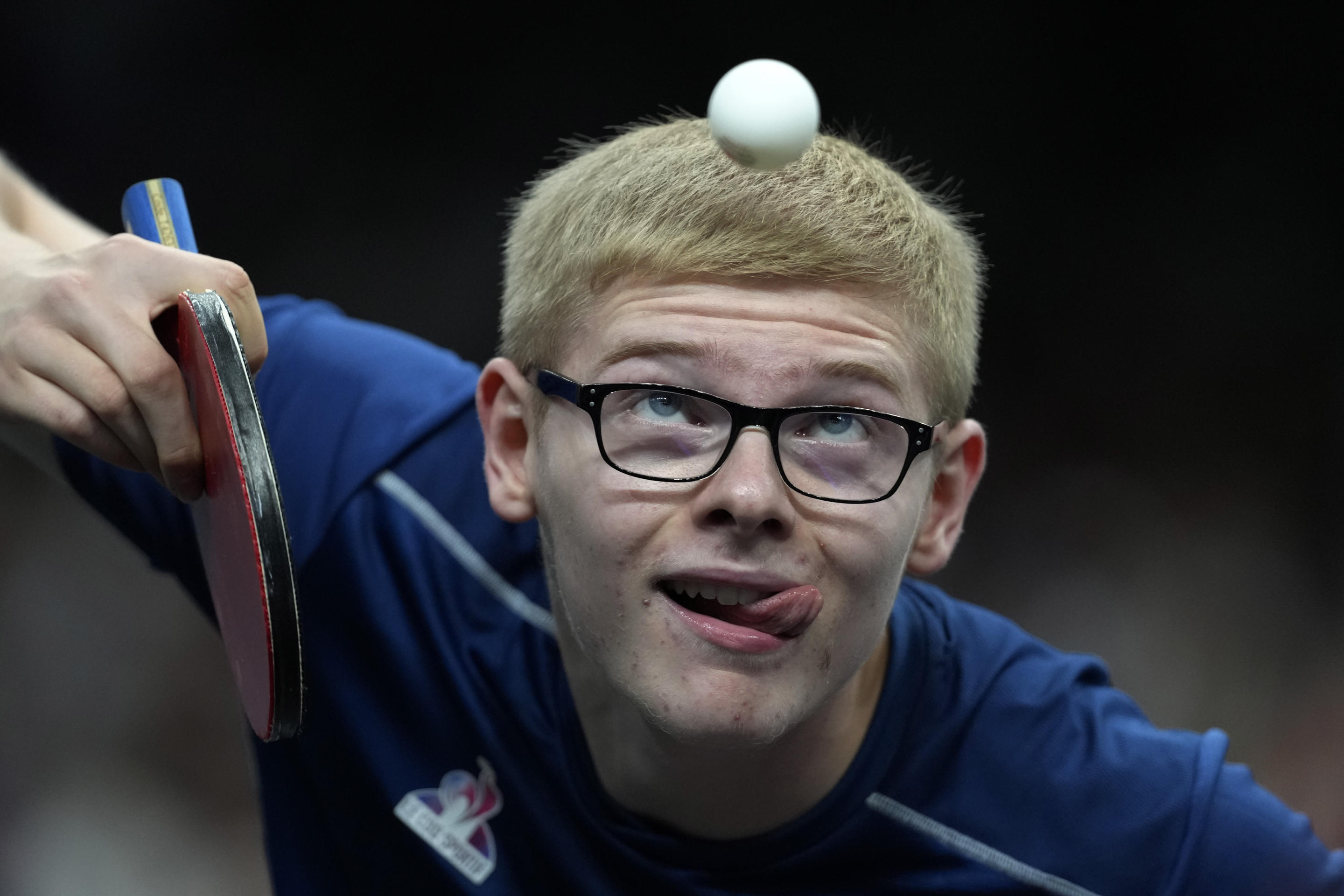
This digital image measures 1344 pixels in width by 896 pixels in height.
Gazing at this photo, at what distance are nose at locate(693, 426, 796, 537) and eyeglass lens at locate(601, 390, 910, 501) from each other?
35 mm

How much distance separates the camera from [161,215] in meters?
2.15

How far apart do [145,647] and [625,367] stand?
4.33 meters

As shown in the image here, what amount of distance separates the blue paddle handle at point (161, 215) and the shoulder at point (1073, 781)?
4.91 feet

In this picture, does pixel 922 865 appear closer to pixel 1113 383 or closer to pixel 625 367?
pixel 625 367

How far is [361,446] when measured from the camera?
8.96ft

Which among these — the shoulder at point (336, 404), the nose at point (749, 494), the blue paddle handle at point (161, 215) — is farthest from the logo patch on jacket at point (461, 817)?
the blue paddle handle at point (161, 215)

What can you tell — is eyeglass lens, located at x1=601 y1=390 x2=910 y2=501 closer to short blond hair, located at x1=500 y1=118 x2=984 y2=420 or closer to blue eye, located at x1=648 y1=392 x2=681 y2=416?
blue eye, located at x1=648 y1=392 x2=681 y2=416

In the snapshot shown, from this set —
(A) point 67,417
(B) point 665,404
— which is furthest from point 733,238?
(A) point 67,417

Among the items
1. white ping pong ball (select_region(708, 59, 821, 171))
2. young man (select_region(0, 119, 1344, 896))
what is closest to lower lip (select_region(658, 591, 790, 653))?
young man (select_region(0, 119, 1344, 896))

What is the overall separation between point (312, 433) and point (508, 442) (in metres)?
0.58

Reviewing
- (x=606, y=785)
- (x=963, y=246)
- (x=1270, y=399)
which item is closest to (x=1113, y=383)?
(x=1270, y=399)

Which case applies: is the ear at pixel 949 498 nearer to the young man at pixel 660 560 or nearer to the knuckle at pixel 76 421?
the young man at pixel 660 560

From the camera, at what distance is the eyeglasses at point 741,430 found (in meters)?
1.97

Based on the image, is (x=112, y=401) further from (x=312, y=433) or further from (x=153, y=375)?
(x=312, y=433)
